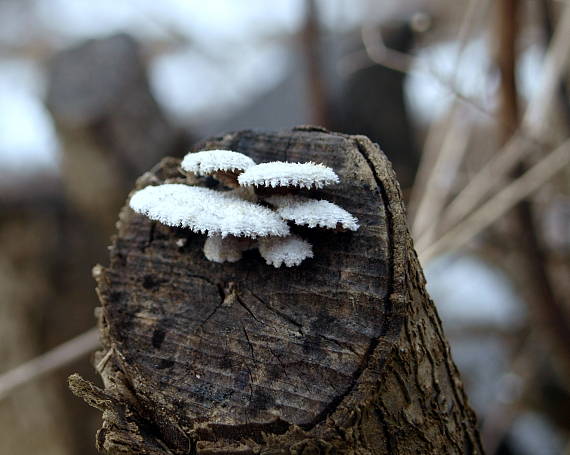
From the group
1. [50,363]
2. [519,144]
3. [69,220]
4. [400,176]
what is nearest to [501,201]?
[519,144]

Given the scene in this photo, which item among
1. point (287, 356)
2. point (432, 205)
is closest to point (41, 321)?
point (432, 205)

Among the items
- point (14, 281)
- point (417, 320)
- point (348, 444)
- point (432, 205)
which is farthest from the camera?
point (14, 281)

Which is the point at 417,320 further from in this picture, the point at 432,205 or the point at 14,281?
the point at 14,281

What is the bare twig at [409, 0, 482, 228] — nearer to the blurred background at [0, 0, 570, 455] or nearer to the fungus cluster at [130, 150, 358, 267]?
the blurred background at [0, 0, 570, 455]

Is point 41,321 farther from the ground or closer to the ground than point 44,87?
closer to the ground

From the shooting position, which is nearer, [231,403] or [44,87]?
[231,403]

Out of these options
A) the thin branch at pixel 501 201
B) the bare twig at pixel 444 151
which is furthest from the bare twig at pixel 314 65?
the thin branch at pixel 501 201
